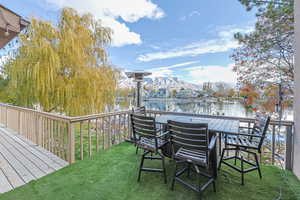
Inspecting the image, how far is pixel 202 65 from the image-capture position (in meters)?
10.5

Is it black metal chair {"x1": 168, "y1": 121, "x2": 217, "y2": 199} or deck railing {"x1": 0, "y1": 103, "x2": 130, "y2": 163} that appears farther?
deck railing {"x1": 0, "y1": 103, "x2": 130, "y2": 163}

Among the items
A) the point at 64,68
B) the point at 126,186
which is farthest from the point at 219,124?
the point at 64,68

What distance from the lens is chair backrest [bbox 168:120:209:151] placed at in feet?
5.16

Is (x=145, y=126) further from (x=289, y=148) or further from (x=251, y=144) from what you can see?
(x=289, y=148)

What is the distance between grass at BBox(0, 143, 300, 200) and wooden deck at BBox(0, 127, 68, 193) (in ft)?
0.74

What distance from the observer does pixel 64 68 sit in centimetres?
418

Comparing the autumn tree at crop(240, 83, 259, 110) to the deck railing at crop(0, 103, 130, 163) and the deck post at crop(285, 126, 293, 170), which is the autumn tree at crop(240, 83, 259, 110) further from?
the deck railing at crop(0, 103, 130, 163)

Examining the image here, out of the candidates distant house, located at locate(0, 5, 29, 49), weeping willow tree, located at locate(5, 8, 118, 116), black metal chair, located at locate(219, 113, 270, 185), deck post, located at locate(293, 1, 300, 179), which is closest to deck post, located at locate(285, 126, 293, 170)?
deck post, located at locate(293, 1, 300, 179)

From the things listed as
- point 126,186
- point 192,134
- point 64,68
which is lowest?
point 126,186

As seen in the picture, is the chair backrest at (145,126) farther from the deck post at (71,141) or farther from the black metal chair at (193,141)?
the deck post at (71,141)

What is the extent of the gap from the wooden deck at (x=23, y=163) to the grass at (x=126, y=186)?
0.74ft

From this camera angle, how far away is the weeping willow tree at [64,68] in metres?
3.67

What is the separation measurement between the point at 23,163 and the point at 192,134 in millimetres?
3064

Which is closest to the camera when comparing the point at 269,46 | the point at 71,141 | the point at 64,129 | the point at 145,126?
the point at 145,126
